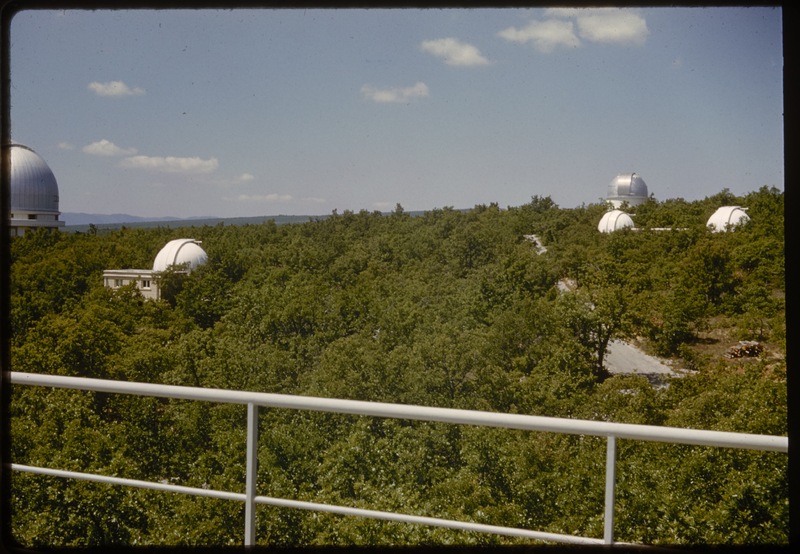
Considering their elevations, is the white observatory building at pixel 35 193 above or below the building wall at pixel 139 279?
above

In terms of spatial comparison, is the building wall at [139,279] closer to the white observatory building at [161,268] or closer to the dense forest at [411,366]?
the white observatory building at [161,268]

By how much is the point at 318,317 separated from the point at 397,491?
9.78m

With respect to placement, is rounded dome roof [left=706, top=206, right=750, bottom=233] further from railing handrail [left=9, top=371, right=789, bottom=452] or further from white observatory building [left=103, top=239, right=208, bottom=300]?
railing handrail [left=9, top=371, right=789, bottom=452]

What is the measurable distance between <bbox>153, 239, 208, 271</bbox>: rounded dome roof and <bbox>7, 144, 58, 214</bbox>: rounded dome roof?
16.6 ft

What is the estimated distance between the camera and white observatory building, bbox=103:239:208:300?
24141mm

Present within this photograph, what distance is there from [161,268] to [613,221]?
61.9ft

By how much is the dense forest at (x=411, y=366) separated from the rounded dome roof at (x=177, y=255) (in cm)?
42

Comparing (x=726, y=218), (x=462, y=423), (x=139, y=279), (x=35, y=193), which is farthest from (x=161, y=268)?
(x=462, y=423)

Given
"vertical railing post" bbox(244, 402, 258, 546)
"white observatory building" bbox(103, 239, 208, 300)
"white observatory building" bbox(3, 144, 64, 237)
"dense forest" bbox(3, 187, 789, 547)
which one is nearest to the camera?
"vertical railing post" bbox(244, 402, 258, 546)

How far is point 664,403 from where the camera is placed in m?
17.7

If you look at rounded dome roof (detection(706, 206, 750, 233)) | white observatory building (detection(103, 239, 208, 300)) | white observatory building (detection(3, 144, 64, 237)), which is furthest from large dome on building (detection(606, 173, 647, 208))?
white observatory building (detection(3, 144, 64, 237))

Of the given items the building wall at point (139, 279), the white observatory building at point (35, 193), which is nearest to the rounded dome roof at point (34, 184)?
the white observatory building at point (35, 193)

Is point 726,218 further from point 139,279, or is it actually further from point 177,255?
point 139,279

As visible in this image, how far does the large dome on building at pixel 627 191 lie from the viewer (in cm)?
3325
